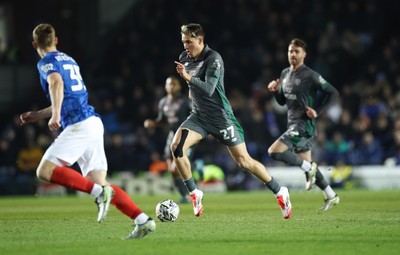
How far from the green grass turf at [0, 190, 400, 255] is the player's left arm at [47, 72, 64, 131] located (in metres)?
1.30

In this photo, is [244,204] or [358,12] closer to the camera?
[244,204]

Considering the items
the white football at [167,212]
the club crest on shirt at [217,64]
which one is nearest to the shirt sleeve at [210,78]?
the club crest on shirt at [217,64]

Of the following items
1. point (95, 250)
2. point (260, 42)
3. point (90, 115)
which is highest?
point (260, 42)

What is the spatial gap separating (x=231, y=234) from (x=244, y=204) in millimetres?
6058

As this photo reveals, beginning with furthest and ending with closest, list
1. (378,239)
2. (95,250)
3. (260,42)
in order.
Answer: (260,42) → (378,239) → (95,250)

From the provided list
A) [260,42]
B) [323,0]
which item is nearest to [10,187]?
[260,42]

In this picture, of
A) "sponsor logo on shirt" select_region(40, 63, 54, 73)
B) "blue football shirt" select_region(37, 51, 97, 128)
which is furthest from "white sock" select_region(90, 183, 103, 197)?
"sponsor logo on shirt" select_region(40, 63, 54, 73)

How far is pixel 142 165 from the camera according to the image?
22.9m

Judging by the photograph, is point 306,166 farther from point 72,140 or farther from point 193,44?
point 72,140

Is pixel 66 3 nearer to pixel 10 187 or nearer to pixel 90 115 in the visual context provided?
pixel 10 187

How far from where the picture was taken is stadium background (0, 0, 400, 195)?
22625 mm

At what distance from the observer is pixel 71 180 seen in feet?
30.3

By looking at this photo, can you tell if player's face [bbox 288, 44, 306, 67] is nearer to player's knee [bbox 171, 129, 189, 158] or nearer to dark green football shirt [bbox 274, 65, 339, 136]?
dark green football shirt [bbox 274, 65, 339, 136]

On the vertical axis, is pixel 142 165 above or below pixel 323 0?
below
